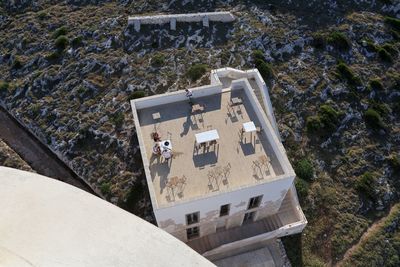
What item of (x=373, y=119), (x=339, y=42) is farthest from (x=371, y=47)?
(x=373, y=119)

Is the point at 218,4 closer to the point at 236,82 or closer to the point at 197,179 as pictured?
the point at 236,82

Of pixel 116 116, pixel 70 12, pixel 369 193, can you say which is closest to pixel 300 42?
pixel 369 193

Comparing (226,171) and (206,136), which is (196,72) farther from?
(226,171)

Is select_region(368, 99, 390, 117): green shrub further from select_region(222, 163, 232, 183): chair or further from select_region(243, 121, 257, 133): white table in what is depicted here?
select_region(222, 163, 232, 183): chair

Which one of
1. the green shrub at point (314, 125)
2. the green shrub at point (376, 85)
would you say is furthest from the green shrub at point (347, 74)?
the green shrub at point (314, 125)

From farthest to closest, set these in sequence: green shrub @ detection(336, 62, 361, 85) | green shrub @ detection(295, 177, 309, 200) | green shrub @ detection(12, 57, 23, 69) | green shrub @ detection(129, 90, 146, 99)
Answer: green shrub @ detection(12, 57, 23, 69) < green shrub @ detection(336, 62, 361, 85) < green shrub @ detection(129, 90, 146, 99) < green shrub @ detection(295, 177, 309, 200)

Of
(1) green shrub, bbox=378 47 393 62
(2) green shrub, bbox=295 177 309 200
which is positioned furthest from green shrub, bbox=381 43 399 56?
(2) green shrub, bbox=295 177 309 200
